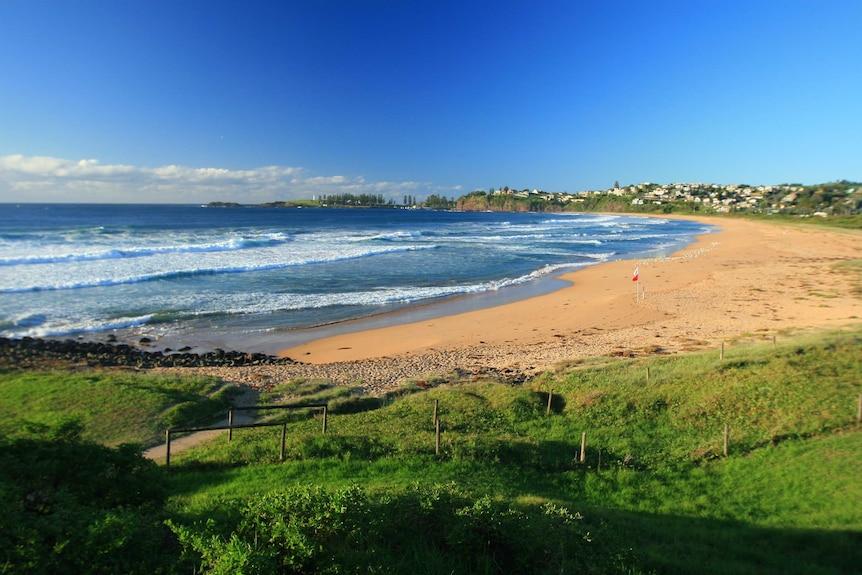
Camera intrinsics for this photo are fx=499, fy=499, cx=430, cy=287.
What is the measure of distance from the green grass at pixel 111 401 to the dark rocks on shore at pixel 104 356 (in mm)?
2259

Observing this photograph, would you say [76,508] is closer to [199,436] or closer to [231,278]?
[199,436]

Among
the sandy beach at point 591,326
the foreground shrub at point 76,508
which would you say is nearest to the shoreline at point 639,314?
the sandy beach at point 591,326

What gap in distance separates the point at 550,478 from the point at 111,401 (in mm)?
12078

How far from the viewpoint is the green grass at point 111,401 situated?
12.4m

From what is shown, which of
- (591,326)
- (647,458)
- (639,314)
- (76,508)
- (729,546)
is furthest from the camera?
(639,314)

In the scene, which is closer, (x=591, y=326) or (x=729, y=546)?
(x=729, y=546)

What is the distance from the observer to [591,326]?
26.4 meters

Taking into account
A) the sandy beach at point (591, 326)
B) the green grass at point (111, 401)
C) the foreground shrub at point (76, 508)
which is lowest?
the sandy beach at point (591, 326)

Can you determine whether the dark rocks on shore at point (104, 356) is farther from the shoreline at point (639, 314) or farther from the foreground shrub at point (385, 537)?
the foreground shrub at point (385, 537)

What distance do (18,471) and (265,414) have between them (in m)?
8.10

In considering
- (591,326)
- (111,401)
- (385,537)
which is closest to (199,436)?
(111,401)

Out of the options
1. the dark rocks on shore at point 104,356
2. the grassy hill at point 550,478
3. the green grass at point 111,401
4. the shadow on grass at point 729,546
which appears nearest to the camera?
the grassy hill at point 550,478

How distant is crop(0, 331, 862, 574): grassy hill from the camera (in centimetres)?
598

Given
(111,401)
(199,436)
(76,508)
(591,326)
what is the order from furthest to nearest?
(591,326)
(111,401)
(199,436)
(76,508)
